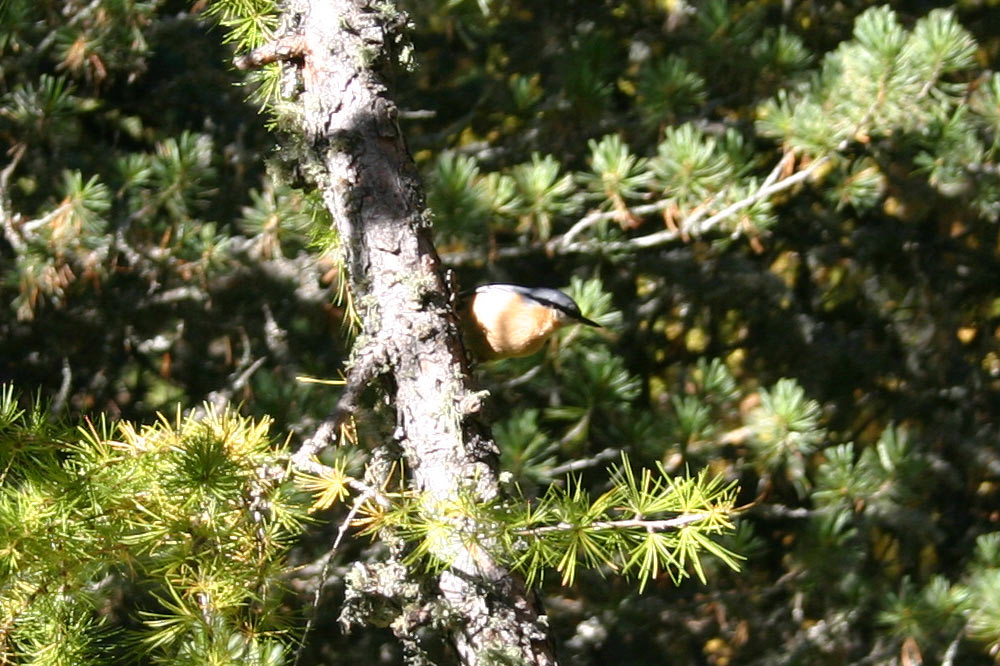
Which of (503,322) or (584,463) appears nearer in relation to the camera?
(503,322)

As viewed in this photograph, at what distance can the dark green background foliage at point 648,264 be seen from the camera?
2.19m

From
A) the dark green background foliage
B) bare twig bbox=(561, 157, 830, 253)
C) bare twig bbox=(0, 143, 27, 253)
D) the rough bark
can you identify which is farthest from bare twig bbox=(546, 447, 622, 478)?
bare twig bbox=(0, 143, 27, 253)

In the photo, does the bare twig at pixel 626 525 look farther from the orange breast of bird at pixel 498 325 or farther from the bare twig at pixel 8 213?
the bare twig at pixel 8 213

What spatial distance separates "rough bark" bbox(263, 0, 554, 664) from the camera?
1125 mm

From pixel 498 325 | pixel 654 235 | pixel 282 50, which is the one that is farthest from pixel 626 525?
pixel 654 235

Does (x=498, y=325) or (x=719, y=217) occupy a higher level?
(x=719, y=217)

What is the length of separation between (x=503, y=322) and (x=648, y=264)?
99 centimetres

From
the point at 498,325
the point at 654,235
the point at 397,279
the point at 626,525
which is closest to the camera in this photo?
the point at 626,525

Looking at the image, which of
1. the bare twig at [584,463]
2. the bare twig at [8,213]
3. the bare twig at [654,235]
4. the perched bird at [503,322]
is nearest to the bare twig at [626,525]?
the perched bird at [503,322]

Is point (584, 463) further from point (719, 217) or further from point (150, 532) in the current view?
point (150, 532)

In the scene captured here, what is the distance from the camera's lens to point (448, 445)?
1.15 metres

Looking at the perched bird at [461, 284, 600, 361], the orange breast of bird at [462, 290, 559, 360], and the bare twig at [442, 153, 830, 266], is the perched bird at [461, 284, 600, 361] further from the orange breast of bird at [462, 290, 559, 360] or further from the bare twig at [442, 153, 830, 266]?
the bare twig at [442, 153, 830, 266]

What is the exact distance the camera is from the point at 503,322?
187cm

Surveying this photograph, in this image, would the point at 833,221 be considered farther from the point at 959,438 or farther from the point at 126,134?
the point at 126,134
